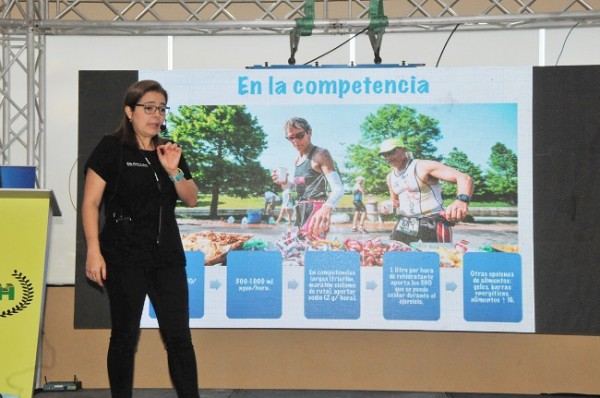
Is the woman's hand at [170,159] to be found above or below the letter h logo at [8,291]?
above

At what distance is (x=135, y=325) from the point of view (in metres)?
2.94

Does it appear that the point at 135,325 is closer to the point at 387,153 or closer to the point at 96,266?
the point at 96,266

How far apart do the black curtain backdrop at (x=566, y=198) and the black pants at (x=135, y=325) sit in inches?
80.2

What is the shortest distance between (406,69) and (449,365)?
1.65 meters

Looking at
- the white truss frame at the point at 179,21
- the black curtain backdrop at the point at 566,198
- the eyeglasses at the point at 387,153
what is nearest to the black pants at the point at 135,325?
the eyeglasses at the point at 387,153

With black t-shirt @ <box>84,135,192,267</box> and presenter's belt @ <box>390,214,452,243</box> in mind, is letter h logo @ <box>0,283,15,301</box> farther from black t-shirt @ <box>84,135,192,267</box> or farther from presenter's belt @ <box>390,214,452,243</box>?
presenter's belt @ <box>390,214,452,243</box>

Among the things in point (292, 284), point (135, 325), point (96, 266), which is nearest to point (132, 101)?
point (96, 266)

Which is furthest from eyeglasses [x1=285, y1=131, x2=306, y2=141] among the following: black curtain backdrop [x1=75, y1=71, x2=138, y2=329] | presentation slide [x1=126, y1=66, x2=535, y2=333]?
black curtain backdrop [x1=75, y1=71, x2=138, y2=329]

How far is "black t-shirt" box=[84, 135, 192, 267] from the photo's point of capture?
9.59 ft

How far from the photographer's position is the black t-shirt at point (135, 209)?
115 inches

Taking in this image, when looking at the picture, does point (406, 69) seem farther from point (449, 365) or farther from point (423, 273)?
point (449, 365)

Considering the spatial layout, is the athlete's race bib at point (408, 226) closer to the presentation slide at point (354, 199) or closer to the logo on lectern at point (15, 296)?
the presentation slide at point (354, 199)

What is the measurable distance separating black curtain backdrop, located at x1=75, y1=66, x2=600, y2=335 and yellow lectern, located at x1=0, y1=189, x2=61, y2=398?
2.53 metres

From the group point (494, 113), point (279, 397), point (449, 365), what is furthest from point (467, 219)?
point (279, 397)
